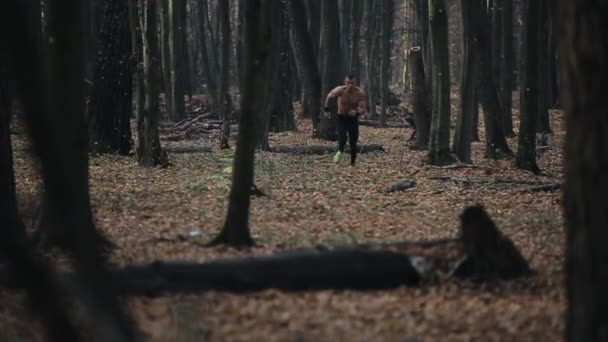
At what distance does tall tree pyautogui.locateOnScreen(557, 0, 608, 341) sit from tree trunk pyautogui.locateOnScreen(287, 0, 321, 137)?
23.6 meters

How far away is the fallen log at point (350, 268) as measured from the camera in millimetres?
8859

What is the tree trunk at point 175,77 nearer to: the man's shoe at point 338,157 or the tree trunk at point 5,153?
the man's shoe at point 338,157

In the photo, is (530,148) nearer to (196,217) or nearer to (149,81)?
(149,81)

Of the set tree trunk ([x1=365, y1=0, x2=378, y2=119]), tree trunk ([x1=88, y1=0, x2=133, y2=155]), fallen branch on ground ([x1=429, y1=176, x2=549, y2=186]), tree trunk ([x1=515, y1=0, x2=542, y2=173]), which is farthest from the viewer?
tree trunk ([x1=365, y1=0, x2=378, y2=119])

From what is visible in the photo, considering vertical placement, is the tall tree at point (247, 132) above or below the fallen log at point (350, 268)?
above

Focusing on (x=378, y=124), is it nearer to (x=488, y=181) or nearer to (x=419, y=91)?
(x=419, y=91)

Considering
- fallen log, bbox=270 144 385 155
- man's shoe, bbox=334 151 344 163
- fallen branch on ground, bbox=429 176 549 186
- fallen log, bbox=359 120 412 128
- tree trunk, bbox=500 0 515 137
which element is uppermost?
tree trunk, bbox=500 0 515 137

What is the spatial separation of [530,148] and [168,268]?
42.2ft

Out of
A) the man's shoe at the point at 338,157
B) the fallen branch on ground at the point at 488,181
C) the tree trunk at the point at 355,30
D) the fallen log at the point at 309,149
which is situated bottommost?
the fallen branch on ground at the point at 488,181

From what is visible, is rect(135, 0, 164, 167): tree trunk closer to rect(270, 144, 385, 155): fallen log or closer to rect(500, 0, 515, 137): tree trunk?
rect(270, 144, 385, 155): fallen log

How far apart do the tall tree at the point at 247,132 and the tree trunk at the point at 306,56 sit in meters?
19.2

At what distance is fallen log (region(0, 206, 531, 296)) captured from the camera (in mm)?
8859

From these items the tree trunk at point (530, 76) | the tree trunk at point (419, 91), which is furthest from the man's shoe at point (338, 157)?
the tree trunk at point (530, 76)

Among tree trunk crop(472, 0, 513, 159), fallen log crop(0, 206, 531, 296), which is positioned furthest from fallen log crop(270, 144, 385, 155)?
fallen log crop(0, 206, 531, 296)
